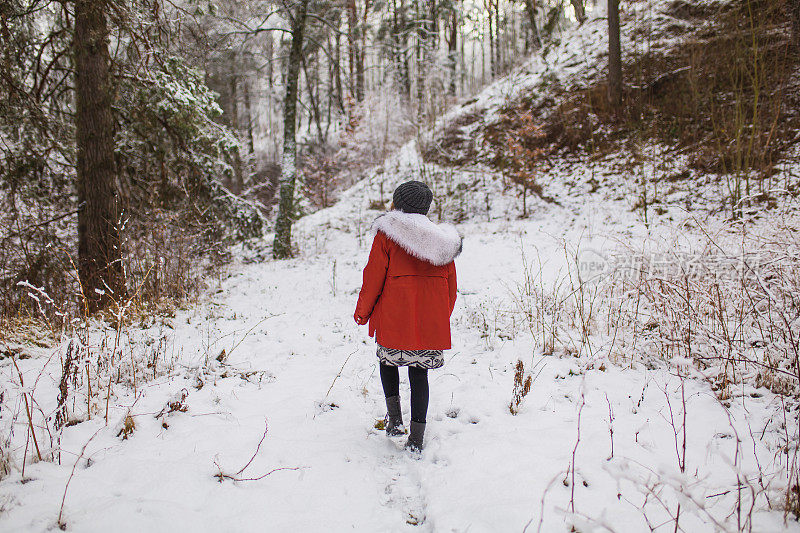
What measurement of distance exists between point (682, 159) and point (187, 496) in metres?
11.0

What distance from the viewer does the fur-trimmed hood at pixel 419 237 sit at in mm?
2332

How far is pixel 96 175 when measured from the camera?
17.1ft

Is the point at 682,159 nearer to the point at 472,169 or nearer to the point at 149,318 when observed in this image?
the point at 472,169

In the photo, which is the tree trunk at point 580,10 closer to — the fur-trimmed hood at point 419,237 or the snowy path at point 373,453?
the snowy path at point 373,453

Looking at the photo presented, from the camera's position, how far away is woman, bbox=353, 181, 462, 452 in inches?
93.1

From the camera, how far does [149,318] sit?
505 cm

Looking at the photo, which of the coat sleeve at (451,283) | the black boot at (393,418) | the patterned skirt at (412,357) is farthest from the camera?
the black boot at (393,418)

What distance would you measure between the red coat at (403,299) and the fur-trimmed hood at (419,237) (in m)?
0.06

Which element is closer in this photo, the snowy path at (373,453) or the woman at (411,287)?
the snowy path at (373,453)

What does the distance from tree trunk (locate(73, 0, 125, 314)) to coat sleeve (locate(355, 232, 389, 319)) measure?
4.12m

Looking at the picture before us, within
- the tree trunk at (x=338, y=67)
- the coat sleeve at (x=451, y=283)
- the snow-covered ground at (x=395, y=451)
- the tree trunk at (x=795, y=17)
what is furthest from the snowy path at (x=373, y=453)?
the tree trunk at (x=338, y=67)

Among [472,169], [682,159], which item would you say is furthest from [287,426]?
[472,169]

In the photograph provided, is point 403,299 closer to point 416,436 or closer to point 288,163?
point 416,436

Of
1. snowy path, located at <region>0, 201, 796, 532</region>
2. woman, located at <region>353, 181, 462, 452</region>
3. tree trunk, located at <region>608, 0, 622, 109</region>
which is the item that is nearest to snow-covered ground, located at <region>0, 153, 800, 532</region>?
snowy path, located at <region>0, 201, 796, 532</region>
